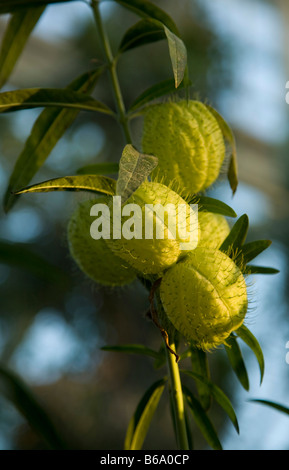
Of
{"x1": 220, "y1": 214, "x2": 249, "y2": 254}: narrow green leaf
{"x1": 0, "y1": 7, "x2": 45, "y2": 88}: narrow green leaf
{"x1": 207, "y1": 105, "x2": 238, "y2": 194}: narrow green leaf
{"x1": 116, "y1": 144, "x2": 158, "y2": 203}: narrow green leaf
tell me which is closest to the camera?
{"x1": 116, "y1": 144, "x2": 158, "y2": 203}: narrow green leaf

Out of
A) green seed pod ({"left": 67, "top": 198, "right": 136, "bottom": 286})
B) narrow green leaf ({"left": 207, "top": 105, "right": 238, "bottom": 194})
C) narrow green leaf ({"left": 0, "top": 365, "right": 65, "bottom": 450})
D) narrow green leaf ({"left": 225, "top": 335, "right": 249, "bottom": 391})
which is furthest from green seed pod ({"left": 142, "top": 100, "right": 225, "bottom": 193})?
narrow green leaf ({"left": 0, "top": 365, "right": 65, "bottom": 450})

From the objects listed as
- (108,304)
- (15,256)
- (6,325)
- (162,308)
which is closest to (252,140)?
(108,304)

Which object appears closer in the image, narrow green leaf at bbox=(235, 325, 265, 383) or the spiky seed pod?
the spiky seed pod

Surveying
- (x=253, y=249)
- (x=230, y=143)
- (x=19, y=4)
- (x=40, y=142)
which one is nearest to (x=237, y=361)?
(x=253, y=249)

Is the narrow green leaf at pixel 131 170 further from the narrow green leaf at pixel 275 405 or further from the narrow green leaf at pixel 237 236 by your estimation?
the narrow green leaf at pixel 275 405

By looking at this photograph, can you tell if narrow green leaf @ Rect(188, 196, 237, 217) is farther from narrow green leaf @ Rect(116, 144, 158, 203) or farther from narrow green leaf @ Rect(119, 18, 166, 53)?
narrow green leaf @ Rect(119, 18, 166, 53)

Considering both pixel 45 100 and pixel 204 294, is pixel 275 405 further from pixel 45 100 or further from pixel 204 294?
pixel 45 100

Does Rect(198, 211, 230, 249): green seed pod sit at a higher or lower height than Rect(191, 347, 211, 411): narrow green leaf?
higher
